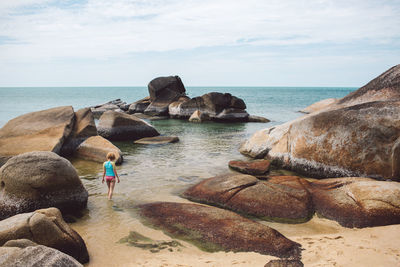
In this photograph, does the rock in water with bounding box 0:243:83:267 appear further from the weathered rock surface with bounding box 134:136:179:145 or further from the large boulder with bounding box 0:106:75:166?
the weathered rock surface with bounding box 134:136:179:145

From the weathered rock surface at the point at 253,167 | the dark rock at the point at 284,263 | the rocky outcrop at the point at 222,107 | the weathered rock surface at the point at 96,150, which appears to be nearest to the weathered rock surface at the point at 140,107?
the rocky outcrop at the point at 222,107

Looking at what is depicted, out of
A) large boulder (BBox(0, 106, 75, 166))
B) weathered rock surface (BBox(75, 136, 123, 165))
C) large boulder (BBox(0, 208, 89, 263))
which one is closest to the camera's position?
large boulder (BBox(0, 208, 89, 263))

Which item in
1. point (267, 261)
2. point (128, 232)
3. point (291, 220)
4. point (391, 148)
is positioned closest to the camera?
point (267, 261)

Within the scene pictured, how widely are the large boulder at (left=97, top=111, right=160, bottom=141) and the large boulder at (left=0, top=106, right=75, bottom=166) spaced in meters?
3.67

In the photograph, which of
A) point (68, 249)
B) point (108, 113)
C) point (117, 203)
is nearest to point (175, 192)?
point (117, 203)

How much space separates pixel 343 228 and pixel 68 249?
465cm

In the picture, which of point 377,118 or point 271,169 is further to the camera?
point 271,169

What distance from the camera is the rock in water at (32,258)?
3.10 metres

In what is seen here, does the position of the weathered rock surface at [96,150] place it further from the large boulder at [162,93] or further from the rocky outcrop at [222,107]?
the large boulder at [162,93]

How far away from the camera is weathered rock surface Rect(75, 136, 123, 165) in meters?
11.6

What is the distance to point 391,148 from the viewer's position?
7.94m

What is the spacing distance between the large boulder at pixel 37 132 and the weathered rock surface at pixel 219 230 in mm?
6505

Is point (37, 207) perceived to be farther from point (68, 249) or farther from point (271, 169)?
point (271, 169)

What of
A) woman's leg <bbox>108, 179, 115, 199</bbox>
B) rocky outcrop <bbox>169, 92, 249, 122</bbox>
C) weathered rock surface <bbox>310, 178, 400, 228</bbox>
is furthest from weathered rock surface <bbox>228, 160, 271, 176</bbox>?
rocky outcrop <bbox>169, 92, 249, 122</bbox>
